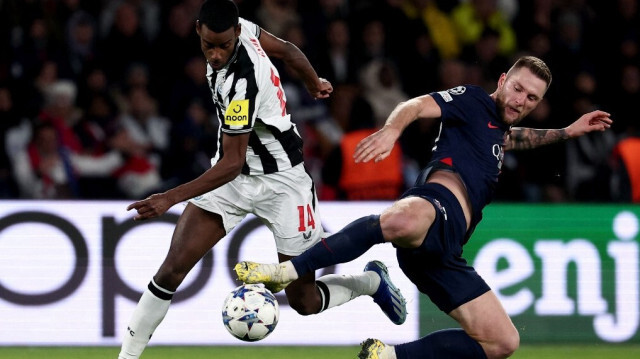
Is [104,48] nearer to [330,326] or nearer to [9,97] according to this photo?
[9,97]

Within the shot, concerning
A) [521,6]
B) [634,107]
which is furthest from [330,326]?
[521,6]

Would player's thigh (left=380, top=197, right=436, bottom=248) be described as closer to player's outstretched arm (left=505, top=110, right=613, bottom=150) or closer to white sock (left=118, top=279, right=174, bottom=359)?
player's outstretched arm (left=505, top=110, right=613, bottom=150)

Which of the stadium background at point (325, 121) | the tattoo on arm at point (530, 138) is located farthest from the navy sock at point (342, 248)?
the stadium background at point (325, 121)

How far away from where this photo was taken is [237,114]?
631cm

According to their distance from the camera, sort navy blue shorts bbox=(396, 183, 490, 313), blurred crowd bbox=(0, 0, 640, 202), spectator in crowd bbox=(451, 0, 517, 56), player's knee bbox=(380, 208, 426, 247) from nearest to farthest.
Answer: player's knee bbox=(380, 208, 426, 247), navy blue shorts bbox=(396, 183, 490, 313), blurred crowd bbox=(0, 0, 640, 202), spectator in crowd bbox=(451, 0, 517, 56)

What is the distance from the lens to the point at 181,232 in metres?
6.69

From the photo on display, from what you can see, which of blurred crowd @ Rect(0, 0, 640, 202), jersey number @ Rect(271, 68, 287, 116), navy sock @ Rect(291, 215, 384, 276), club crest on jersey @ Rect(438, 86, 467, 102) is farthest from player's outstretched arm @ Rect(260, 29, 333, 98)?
blurred crowd @ Rect(0, 0, 640, 202)

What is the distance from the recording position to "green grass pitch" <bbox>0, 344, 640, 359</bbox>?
827 centimetres

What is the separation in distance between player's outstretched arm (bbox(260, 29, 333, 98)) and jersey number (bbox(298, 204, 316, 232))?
2.42 ft

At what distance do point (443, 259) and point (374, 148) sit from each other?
3.16ft

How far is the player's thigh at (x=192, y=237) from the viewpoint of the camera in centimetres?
659

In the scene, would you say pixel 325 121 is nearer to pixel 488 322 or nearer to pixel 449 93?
pixel 449 93

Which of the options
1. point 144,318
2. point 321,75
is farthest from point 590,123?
point 321,75

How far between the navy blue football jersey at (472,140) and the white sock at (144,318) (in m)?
1.74
